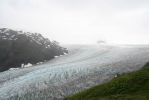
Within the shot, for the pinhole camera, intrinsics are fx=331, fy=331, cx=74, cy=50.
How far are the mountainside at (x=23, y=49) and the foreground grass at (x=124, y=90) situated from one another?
3801cm

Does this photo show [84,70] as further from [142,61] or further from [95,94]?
[95,94]

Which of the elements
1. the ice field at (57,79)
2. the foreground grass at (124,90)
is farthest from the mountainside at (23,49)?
the foreground grass at (124,90)

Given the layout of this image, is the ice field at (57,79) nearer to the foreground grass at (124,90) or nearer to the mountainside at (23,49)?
the foreground grass at (124,90)

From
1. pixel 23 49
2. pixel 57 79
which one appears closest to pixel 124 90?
pixel 57 79

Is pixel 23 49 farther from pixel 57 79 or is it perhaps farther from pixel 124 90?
pixel 124 90

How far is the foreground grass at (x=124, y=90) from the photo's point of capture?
2650 cm

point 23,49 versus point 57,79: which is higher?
point 23,49

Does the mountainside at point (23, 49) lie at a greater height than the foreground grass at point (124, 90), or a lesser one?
greater

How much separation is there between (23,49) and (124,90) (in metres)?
51.1

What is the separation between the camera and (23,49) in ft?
251

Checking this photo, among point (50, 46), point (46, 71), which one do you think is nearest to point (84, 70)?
point (46, 71)

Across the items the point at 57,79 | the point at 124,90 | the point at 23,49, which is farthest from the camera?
the point at 23,49

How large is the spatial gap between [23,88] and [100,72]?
1073cm

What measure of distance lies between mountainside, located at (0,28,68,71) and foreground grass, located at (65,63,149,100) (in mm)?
38006
